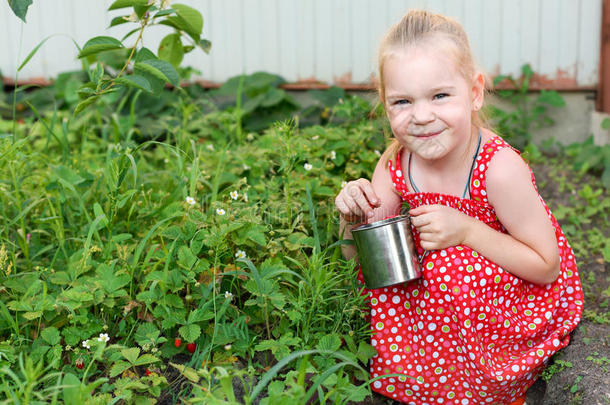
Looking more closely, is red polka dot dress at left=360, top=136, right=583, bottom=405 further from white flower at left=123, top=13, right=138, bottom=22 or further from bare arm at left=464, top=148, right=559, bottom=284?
white flower at left=123, top=13, right=138, bottom=22

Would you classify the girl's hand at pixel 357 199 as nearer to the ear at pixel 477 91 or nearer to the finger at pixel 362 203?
the finger at pixel 362 203

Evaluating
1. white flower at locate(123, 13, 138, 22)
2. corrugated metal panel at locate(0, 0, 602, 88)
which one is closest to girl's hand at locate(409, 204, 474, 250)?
white flower at locate(123, 13, 138, 22)

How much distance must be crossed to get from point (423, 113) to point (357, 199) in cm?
36

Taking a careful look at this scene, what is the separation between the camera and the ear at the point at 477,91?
2221mm

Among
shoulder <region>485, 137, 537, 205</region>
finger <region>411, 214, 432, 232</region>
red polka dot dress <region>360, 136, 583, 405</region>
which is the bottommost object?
red polka dot dress <region>360, 136, 583, 405</region>

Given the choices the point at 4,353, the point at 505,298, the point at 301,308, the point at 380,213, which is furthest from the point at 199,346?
the point at 505,298

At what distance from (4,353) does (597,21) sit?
365 centimetres

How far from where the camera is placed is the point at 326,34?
4301 millimetres

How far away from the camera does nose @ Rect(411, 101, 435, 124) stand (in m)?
2.08

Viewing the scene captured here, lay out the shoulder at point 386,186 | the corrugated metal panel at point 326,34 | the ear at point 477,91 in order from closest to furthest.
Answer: the ear at point 477,91 < the shoulder at point 386,186 < the corrugated metal panel at point 326,34

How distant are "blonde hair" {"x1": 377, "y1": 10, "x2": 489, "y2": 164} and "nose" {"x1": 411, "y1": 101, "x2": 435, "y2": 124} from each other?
0.54 ft

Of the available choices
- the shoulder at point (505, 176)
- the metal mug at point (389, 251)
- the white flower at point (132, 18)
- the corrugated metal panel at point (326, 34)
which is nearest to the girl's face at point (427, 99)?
the shoulder at point (505, 176)

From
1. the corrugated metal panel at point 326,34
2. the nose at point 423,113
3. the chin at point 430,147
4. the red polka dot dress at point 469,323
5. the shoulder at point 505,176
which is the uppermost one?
the corrugated metal panel at point 326,34

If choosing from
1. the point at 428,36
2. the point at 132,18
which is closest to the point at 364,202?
the point at 428,36
